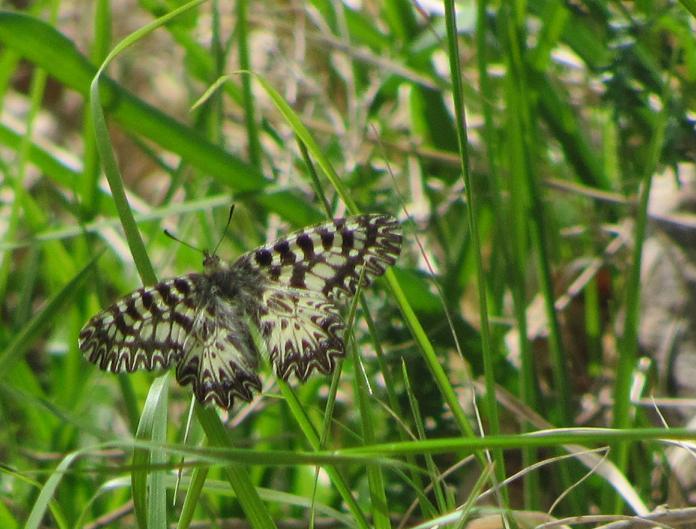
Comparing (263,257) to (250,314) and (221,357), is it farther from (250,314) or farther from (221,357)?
(221,357)

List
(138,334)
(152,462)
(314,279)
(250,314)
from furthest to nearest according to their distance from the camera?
(250,314)
(314,279)
(138,334)
(152,462)

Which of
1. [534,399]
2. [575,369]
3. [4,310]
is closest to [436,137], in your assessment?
[575,369]

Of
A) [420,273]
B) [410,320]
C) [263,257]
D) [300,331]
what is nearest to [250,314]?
[263,257]

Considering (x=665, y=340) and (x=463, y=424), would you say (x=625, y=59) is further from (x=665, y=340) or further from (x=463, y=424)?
(x=463, y=424)

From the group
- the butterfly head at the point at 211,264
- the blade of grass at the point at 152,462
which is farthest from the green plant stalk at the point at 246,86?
the blade of grass at the point at 152,462

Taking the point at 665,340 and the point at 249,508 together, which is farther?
the point at 665,340

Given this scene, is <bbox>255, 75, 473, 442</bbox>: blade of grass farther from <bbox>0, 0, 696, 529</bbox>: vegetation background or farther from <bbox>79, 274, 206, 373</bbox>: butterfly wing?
<bbox>79, 274, 206, 373</bbox>: butterfly wing

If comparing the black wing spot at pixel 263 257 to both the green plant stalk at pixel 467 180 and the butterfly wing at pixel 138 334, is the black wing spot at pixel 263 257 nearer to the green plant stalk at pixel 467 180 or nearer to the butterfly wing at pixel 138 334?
the butterfly wing at pixel 138 334
